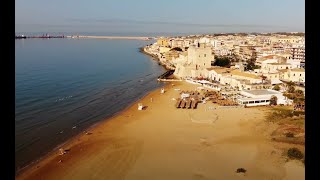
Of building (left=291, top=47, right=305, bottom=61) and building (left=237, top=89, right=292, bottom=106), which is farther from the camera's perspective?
building (left=291, top=47, right=305, bottom=61)

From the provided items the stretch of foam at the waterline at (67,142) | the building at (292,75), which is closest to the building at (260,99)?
the stretch of foam at the waterline at (67,142)

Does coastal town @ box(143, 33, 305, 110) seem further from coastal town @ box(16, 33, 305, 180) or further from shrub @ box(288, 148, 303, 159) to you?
shrub @ box(288, 148, 303, 159)

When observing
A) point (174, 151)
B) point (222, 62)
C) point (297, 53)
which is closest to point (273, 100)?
point (174, 151)

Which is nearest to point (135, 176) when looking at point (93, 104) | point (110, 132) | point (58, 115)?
point (110, 132)

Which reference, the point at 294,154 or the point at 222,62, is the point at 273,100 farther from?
the point at 222,62

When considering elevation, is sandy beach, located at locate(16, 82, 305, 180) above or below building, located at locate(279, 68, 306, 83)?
below

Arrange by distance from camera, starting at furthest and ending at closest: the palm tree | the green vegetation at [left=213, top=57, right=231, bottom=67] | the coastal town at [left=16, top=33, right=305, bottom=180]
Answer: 1. the green vegetation at [left=213, top=57, right=231, bottom=67]
2. the palm tree
3. the coastal town at [left=16, top=33, right=305, bottom=180]

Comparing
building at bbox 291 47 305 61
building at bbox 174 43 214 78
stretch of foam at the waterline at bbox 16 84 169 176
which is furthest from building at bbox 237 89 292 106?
building at bbox 291 47 305 61
